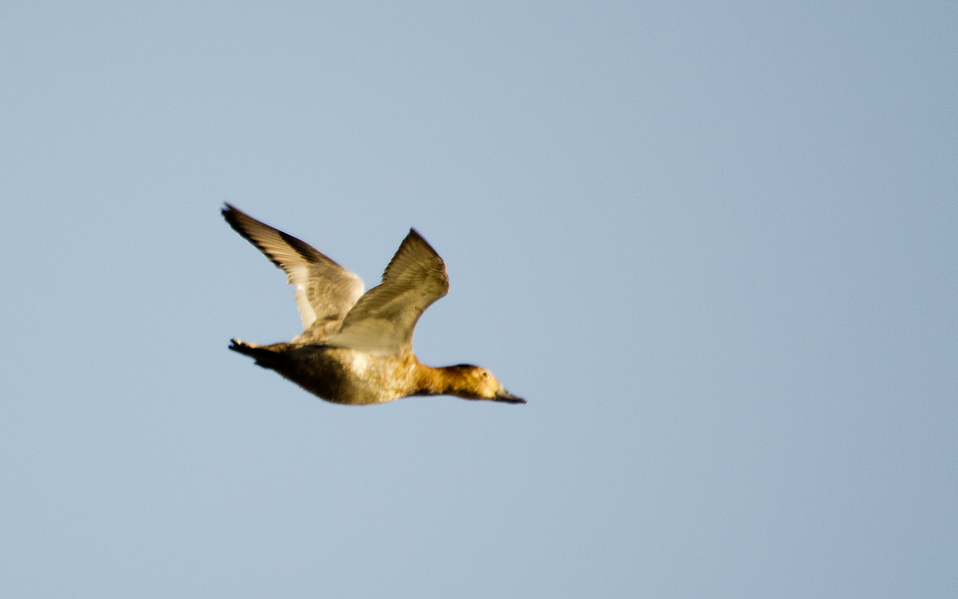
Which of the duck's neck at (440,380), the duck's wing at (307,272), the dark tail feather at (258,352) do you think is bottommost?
the dark tail feather at (258,352)

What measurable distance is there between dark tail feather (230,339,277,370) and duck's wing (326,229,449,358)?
0.57 metres

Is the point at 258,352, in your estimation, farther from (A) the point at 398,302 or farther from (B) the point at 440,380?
(B) the point at 440,380

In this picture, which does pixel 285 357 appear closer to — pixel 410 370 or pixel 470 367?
pixel 410 370

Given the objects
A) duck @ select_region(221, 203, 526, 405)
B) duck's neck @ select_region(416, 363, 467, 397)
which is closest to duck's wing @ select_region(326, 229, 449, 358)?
duck @ select_region(221, 203, 526, 405)

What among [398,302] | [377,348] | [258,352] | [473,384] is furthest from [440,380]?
[258,352]

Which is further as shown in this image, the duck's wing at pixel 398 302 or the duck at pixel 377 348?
the duck at pixel 377 348

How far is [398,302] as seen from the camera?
8039 millimetres

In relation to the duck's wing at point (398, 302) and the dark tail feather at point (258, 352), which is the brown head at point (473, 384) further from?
the dark tail feather at point (258, 352)

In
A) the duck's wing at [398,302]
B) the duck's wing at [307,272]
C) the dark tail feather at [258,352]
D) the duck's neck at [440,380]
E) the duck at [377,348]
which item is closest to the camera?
the duck's wing at [398,302]

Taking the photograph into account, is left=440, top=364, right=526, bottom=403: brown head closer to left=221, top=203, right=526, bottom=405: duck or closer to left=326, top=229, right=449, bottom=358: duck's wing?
left=221, top=203, right=526, bottom=405: duck

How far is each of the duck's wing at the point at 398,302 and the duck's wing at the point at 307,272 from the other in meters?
1.03

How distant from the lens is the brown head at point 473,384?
935 cm

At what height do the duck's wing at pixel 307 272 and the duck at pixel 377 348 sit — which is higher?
the duck's wing at pixel 307 272

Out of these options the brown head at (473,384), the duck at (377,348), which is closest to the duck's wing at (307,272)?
the duck at (377,348)
